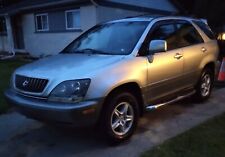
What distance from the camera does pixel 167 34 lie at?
252 inches

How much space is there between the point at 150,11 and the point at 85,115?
14.8 metres

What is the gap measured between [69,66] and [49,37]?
14971 mm

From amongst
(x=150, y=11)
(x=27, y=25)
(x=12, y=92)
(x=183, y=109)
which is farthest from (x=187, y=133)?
(x=27, y=25)

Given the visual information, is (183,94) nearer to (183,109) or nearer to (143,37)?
(183,109)

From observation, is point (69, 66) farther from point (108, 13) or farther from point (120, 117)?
point (108, 13)

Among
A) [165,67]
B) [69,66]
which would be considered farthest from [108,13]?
[69,66]

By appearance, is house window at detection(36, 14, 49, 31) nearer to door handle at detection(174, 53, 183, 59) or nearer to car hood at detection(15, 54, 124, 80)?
door handle at detection(174, 53, 183, 59)

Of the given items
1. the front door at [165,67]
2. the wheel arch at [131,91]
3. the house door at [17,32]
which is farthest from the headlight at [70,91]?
the house door at [17,32]

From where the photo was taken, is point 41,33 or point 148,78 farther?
point 41,33

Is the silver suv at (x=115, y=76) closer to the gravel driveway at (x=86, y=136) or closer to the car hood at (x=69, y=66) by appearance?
the car hood at (x=69, y=66)

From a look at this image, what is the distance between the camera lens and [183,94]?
6734 millimetres

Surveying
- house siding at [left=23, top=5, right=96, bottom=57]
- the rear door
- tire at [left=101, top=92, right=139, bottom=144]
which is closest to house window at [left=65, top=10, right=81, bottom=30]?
house siding at [left=23, top=5, right=96, bottom=57]

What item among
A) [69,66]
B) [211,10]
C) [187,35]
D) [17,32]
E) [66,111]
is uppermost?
[187,35]

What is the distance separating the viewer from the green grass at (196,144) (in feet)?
15.8
